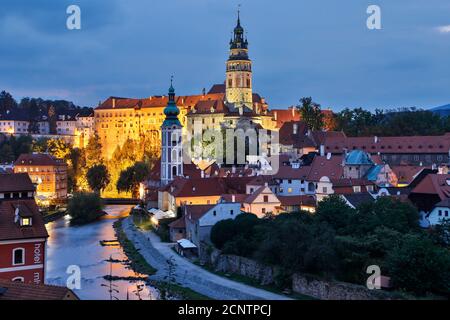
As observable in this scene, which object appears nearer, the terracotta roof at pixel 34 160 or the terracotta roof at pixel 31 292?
the terracotta roof at pixel 31 292

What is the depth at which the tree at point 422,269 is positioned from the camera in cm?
1653

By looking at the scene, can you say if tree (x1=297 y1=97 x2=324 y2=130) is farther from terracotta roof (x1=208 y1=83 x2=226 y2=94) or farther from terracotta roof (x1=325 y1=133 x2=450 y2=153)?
terracotta roof (x1=208 y1=83 x2=226 y2=94)

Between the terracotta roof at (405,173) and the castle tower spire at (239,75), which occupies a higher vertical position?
the castle tower spire at (239,75)

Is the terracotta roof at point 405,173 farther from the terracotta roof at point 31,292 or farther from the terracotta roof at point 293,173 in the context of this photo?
the terracotta roof at point 31,292

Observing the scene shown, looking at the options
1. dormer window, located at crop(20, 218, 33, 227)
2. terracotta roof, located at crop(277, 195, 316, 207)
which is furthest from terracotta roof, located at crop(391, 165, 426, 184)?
dormer window, located at crop(20, 218, 33, 227)

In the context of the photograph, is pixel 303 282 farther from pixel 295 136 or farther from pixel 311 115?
pixel 311 115

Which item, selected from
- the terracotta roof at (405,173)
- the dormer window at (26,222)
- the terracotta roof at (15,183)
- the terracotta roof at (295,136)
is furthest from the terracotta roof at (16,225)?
the terracotta roof at (295,136)

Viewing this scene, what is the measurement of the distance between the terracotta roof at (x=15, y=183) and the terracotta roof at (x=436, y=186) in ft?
56.8

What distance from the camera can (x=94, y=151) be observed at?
81812 mm

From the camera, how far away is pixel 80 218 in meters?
43.8

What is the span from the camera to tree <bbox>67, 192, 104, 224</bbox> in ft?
144
